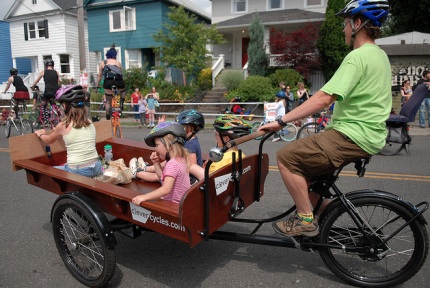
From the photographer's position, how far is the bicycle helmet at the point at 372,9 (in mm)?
2557

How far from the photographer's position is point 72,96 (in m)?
4.07

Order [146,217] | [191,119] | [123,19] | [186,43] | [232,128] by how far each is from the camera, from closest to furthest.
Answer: [146,217] → [232,128] → [191,119] → [186,43] → [123,19]

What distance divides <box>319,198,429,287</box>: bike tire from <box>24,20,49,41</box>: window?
107 feet

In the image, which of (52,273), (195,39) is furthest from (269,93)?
(52,273)

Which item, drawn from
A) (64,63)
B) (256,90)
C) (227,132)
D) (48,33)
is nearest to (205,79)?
(256,90)

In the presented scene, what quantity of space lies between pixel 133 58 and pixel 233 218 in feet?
85.0

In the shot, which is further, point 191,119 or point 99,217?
point 191,119

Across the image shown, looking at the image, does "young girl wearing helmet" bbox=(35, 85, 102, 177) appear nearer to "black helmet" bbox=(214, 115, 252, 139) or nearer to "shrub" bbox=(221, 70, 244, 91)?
"black helmet" bbox=(214, 115, 252, 139)

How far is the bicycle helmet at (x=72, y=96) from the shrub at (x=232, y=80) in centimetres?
1565

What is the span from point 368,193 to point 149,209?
1.73 m

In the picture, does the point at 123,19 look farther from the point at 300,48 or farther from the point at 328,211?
the point at 328,211

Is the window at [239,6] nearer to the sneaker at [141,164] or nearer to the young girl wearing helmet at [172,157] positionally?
the sneaker at [141,164]

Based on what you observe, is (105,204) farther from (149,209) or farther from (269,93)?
(269,93)

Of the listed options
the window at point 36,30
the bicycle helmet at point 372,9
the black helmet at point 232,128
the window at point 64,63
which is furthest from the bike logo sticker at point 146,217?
the window at point 36,30
